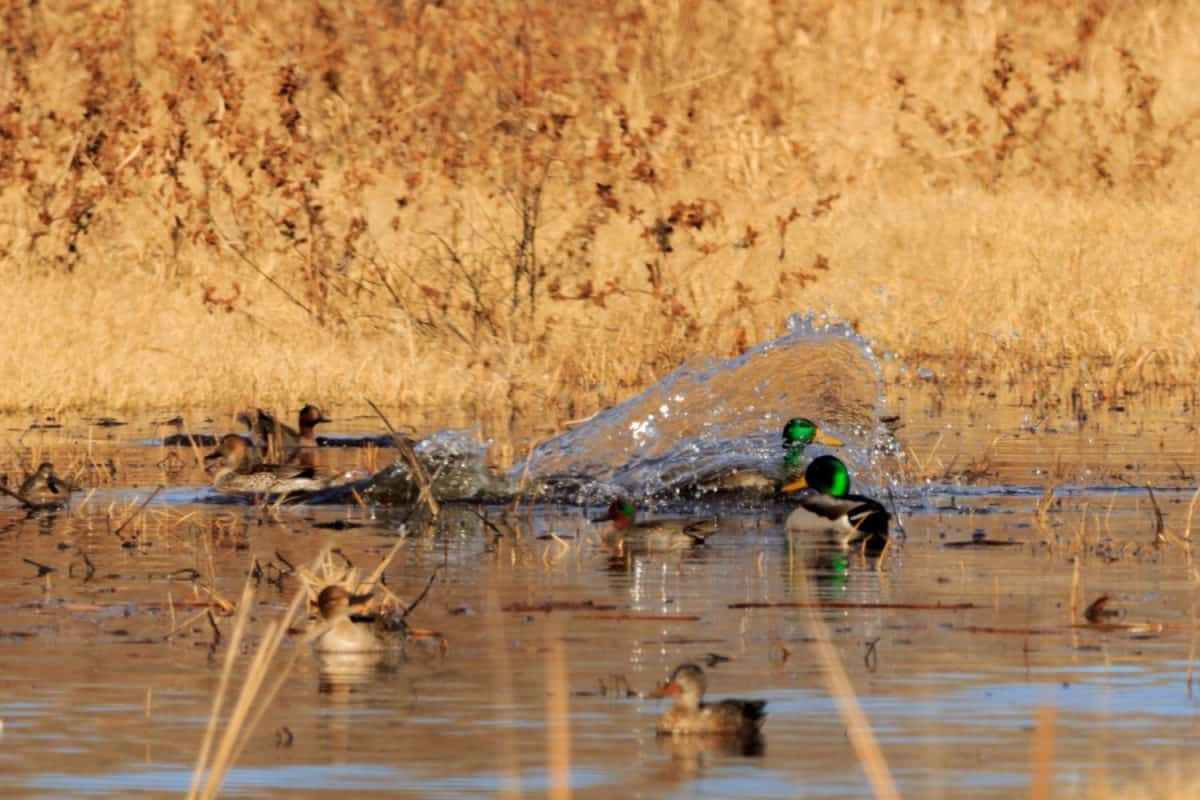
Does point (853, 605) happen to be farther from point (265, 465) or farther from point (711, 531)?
point (265, 465)

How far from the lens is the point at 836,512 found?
15.9 metres

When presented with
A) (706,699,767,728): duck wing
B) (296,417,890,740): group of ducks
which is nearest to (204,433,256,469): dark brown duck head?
(296,417,890,740): group of ducks

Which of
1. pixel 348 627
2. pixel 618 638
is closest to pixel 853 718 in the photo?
pixel 348 627

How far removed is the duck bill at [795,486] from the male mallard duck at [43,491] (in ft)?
14.9

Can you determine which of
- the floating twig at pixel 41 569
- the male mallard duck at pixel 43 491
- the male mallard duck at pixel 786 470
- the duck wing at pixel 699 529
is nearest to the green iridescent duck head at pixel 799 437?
the male mallard duck at pixel 786 470

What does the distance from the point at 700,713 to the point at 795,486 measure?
9.07 m

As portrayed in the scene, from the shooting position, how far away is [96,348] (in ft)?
80.6

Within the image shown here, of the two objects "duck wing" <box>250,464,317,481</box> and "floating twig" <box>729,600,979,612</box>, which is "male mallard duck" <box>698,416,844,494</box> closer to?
"duck wing" <box>250,464,317,481</box>

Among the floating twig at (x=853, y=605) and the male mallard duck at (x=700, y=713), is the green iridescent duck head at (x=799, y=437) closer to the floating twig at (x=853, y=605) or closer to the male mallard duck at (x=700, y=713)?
the floating twig at (x=853, y=605)

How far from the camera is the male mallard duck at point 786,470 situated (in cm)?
1817

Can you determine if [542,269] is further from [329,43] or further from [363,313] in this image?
[329,43]

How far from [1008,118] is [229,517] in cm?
2378

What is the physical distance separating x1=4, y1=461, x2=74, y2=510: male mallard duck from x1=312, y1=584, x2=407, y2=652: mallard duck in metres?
6.09

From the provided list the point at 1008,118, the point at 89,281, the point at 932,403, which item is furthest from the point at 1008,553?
the point at 1008,118
